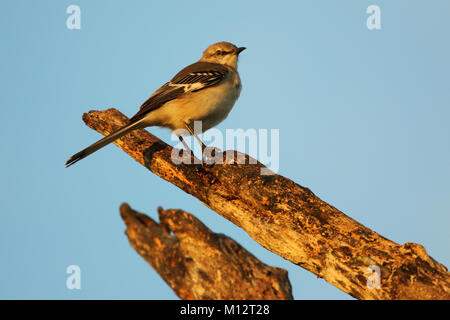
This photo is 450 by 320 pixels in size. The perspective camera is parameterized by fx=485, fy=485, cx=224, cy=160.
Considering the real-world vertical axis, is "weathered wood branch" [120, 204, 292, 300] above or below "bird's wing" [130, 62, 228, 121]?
below

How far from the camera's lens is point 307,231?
8.18 m

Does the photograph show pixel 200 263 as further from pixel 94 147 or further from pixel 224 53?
pixel 224 53

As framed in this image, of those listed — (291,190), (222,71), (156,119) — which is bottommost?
(291,190)

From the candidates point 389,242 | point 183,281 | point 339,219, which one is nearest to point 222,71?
point 339,219

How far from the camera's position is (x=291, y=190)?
8.80 metres

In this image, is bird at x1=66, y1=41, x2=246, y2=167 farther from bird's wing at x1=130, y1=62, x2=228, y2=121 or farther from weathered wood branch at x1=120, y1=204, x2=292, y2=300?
weathered wood branch at x1=120, y1=204, x2=292, y2=300

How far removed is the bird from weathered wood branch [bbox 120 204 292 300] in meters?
4.11

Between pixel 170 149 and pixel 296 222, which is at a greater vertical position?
pixel 170 149

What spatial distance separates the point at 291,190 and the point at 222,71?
3.81 meters

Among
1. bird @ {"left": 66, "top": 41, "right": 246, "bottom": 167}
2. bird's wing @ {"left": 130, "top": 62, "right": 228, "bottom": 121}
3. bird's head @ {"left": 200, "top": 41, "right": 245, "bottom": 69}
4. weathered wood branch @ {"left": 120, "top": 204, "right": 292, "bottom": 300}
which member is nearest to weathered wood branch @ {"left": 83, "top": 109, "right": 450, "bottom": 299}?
bird @ {"left": 66, "top": 41, "right": 246, "bottom": 167}

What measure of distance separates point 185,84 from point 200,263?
18.7 ft

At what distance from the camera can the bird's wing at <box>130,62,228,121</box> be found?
1040 cm

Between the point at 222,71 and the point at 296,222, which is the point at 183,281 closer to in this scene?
the point at 296,222

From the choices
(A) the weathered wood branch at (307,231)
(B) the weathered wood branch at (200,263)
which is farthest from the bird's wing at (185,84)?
(B) the weathered wood branch at (200,263)
